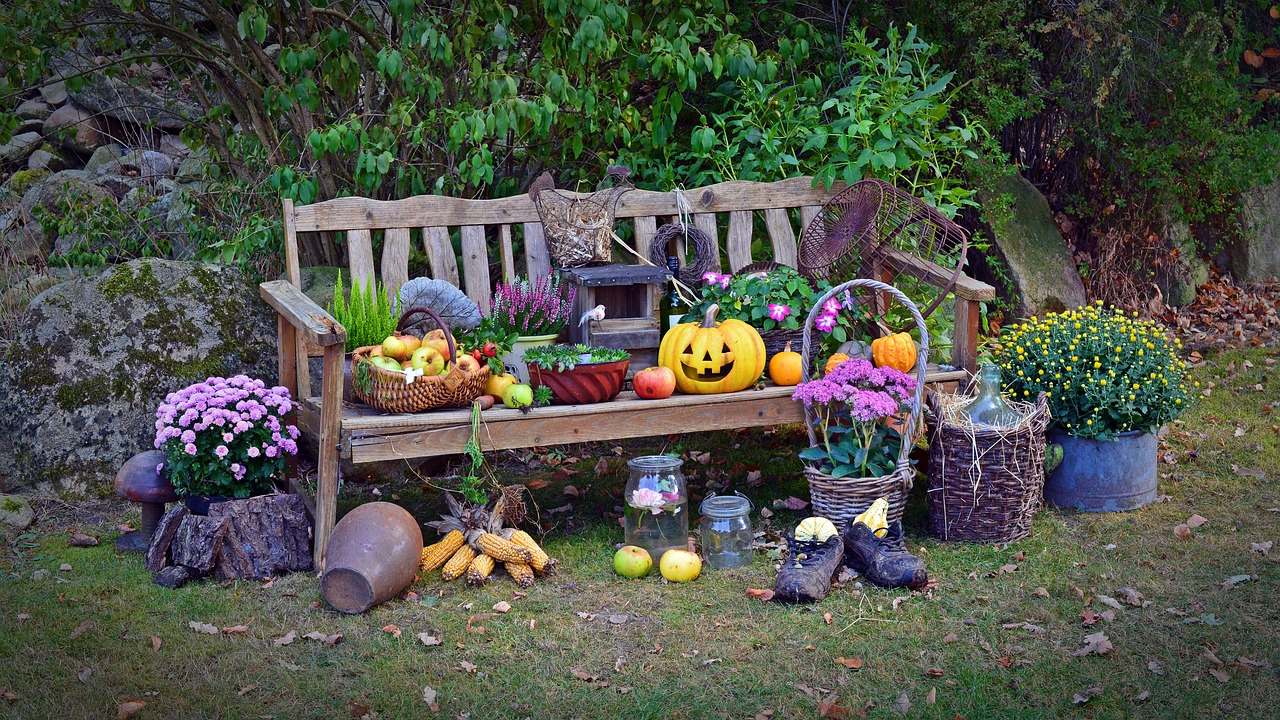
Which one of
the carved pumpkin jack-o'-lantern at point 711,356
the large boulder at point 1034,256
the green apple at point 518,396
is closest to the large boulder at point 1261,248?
the large boulder at point 1034,256

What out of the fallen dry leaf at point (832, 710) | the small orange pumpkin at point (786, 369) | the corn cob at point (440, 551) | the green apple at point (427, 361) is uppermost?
the green apple at point (427, 361)

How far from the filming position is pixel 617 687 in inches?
128

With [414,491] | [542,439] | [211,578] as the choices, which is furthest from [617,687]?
[414,491]

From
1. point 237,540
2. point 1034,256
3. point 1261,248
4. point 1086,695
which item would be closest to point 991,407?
point 1086,695

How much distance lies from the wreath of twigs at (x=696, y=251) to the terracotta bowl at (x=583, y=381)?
88 centimetres

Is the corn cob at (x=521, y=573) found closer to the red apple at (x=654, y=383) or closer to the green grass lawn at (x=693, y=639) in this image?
the green grass lawn at (x=693, y=639)

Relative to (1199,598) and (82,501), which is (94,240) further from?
(1199,598)

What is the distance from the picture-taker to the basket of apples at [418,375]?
4.09 metres

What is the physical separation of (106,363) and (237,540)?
1423 mm

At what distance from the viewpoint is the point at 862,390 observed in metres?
4.39

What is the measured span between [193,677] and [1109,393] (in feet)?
11.7

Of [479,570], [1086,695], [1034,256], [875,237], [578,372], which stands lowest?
[1086,695]

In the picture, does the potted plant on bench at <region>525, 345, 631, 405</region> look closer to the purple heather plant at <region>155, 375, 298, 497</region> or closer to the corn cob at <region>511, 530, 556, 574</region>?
the corn cob at <region>511, 530, 556, 574</region>

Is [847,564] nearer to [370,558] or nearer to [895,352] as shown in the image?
[895,352]
